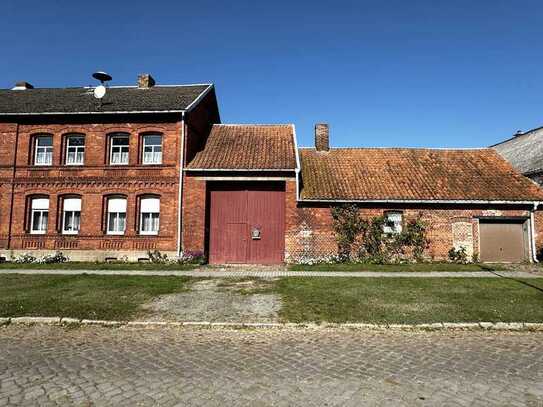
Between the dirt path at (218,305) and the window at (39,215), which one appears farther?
the window at (39,215)

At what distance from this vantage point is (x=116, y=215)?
1803cm

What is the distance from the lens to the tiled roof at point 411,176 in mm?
17438

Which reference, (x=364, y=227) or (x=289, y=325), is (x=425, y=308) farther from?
(x=364, y=227)

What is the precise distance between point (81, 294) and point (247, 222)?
8.71m

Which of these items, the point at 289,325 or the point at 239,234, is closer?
the point at 289,325

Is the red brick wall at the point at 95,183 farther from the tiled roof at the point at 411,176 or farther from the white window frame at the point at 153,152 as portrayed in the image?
the tiled roof at the point at 411,176

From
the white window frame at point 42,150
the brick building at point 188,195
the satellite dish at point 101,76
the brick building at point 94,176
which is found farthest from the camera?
the satellite dish at point 101,76

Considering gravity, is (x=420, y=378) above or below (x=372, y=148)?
below

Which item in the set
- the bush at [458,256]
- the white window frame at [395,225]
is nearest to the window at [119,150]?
the white window frame at [395,225]

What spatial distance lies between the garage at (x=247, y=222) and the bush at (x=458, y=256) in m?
7.69

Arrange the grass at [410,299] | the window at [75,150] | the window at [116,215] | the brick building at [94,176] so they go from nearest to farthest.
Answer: the grass at [410,299] < the brick building at [94,176] < the window at [116,215] < the window at [75,150]

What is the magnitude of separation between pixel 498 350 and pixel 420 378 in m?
2.13

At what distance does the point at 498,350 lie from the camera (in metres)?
6.12

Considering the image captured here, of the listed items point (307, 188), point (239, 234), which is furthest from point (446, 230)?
point (239, 234)
